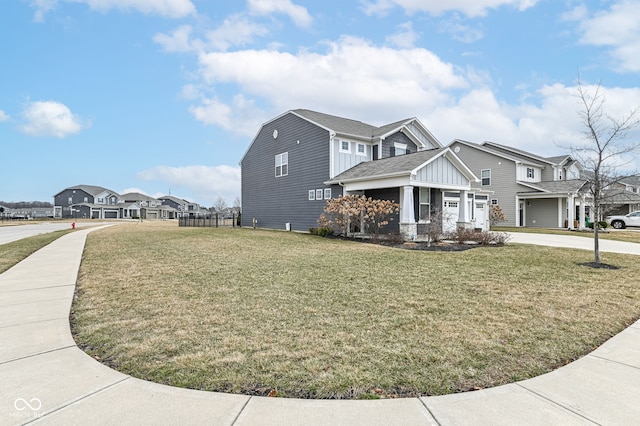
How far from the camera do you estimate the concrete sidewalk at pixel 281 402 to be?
242 centimetres

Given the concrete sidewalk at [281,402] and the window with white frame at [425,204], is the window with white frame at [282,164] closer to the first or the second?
the window with white frame at [425,204]

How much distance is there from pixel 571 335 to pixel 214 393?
4284 millimetres

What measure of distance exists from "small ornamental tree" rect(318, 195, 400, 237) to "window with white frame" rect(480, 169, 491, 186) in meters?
17.5

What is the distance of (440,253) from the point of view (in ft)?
38.3

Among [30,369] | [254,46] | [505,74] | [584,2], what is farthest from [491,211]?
[30,369]

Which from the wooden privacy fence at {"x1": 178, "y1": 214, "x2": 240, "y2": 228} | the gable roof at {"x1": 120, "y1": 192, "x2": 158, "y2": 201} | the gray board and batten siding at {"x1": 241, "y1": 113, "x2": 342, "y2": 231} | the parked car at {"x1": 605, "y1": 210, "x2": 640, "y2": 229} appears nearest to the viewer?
the gray board and batten siding at {"x1": 241, "y1": 113, "x2": 342, "y2": 231}

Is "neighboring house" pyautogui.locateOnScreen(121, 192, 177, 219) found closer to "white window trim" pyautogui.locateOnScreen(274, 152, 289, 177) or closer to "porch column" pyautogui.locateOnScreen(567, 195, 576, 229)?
"white window trim" pyautogui.locateOnScreen(274, 152, 289, 177)

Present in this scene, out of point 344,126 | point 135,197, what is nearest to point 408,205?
point 344,126

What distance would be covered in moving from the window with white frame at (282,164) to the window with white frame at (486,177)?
19.0 metres

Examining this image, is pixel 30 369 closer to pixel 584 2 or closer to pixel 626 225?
pixel 584 2

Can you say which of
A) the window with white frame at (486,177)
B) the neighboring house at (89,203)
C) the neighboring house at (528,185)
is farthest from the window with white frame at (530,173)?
the neighboring house at (89,203)

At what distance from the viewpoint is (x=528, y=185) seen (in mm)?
27984

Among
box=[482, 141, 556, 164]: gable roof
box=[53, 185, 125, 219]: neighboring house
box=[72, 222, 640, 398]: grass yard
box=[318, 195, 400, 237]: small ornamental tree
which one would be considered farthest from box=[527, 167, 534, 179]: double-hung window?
box=[53, 185, 125, 219]: neighboring house

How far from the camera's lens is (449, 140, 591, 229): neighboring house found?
88.8 feet
